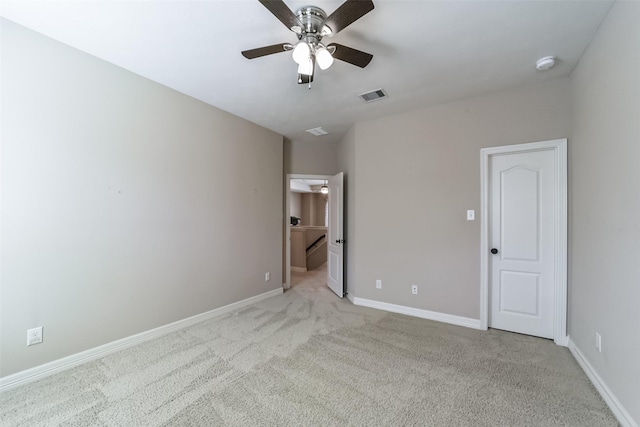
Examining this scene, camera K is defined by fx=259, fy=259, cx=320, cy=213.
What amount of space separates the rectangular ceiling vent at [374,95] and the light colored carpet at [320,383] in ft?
8.75

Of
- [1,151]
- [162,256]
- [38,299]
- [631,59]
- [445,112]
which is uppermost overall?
[445,112]

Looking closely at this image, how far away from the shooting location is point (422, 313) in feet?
10.8

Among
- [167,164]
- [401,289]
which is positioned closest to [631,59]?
[401,289]

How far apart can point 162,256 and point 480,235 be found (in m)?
3.54

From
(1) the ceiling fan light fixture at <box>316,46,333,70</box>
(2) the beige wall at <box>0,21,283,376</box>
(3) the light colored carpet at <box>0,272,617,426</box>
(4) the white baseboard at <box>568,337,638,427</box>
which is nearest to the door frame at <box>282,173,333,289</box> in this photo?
(2) the beige wall at <box>0,21,283,376</box>

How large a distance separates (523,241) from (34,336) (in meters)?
4.56

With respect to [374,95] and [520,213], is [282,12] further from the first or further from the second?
[520,213]

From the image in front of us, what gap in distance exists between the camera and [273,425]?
157 centimetres

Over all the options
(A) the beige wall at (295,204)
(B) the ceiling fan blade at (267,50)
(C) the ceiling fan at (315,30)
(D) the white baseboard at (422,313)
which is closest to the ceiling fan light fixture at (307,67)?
(C) the ceiling fan at (315,30)

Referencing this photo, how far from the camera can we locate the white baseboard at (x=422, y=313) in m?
3.02

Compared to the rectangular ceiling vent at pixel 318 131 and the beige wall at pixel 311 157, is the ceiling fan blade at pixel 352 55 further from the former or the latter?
the beige wall at pixel 311 157

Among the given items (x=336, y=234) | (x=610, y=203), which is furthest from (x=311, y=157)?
(x=610, y=203)

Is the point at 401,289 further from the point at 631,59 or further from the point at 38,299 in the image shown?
the point at 38,299

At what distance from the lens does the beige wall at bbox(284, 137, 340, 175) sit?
464 centimetres
